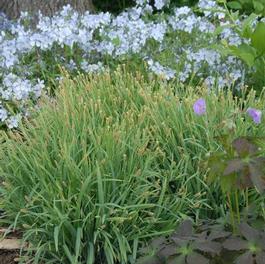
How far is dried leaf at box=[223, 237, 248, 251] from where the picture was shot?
236 centimetres

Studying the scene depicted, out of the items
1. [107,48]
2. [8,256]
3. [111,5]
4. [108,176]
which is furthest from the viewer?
[111,5]

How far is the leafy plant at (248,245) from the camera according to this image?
7.60ft

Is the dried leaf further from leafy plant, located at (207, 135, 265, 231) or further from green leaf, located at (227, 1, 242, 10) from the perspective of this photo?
green leaf, located at (227, 1, 242, 10)

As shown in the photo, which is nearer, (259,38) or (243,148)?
(243,148)

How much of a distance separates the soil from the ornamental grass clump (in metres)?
0.14

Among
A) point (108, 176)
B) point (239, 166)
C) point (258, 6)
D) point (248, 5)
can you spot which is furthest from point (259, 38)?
point (239, 166)

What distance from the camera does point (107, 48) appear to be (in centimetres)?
436

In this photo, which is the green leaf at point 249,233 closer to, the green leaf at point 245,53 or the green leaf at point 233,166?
the green leaf at point 233,166

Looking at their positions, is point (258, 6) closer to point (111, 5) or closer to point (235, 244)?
point (111, 5)

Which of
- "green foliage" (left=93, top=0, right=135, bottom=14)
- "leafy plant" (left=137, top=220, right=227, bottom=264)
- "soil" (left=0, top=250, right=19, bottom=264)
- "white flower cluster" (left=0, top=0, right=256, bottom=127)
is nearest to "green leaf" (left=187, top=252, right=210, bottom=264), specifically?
"leafy plant" (left=137, top=220, right=227, bottom=264)

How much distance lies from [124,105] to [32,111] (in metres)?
0.50

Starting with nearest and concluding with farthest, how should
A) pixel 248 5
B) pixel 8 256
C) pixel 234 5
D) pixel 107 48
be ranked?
pixel 8 256 → pixel 107 48 → pixel 234 5 → pixel 248 5

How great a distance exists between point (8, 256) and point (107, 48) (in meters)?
1.76

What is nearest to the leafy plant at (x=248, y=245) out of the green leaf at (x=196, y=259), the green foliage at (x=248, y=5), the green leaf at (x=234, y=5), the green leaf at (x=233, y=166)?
the green leaf at (x=196, y=259)
